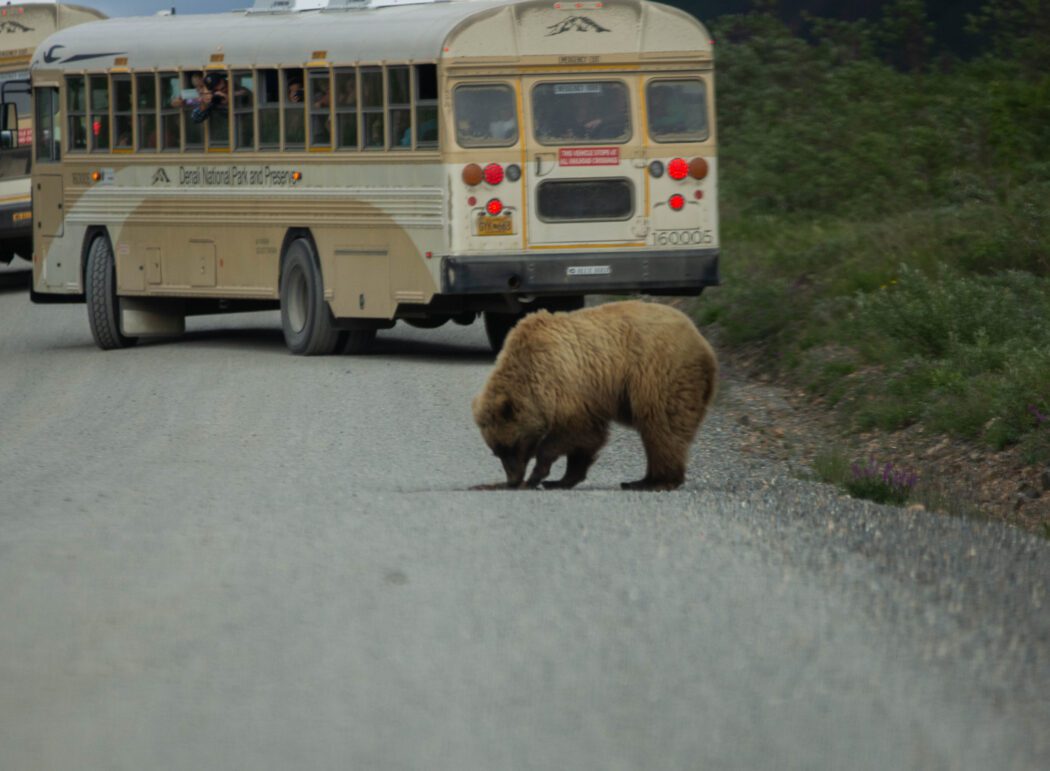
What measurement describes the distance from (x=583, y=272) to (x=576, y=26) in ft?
6.58

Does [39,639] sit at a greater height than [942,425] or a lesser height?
greater

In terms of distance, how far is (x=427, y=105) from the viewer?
635 inches

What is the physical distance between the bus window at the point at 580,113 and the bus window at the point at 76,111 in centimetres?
542

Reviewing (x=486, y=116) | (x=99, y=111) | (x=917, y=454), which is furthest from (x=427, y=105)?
(x=917, y=454)

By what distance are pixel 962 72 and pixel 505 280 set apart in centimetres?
1218

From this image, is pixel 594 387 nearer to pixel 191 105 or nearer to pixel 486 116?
pixel 486 116

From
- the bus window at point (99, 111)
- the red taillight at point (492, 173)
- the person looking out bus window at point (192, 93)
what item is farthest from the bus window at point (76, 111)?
the red taillight at point (492, 173)

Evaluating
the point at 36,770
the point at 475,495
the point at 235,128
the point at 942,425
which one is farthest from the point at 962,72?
the point at 36,770

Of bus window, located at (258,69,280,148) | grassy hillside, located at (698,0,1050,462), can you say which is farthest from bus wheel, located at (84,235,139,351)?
grassy hillside, located at (698,0,1050,462)

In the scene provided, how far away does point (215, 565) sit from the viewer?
735 cm

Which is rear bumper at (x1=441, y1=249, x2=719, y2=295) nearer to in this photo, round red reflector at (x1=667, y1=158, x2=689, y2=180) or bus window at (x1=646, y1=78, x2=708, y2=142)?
round red reflector at (x1=667, y1=158, x2=689, y2=180)

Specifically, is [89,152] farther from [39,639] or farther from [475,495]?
[39,639]

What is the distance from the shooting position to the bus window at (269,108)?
17453 mm

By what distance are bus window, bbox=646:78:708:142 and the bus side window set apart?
21.1ft
